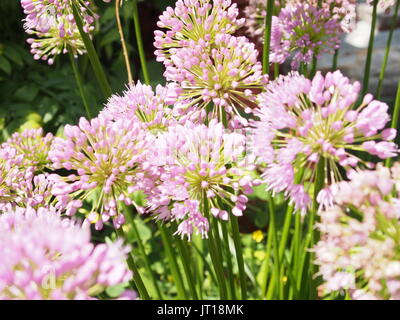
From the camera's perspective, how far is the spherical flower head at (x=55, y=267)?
1.70 feet

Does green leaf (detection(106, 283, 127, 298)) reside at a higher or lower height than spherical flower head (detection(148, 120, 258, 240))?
lower

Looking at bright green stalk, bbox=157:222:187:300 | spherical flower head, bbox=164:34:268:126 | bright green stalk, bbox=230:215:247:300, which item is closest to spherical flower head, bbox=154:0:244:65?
spherical flower head, bbox=164:34:268:126

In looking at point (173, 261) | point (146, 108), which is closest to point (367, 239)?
point (146, 108)

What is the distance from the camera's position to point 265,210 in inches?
97.7

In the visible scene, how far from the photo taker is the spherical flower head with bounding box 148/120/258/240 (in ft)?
2.61

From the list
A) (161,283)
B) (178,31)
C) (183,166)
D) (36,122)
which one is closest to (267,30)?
(178,31)

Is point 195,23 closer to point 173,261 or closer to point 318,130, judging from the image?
point 318,130

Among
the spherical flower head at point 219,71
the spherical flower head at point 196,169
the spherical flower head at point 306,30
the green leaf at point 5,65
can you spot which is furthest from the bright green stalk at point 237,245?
the green leaf at point 5,65

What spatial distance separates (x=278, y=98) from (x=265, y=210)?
5.84ft

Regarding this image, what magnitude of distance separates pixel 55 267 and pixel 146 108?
0.51 metres

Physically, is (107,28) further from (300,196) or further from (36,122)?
(300,196)

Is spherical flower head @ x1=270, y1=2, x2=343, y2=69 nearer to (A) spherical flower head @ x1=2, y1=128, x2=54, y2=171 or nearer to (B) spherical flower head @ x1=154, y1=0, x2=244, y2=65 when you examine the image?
(B) spherical flower head @ x1=154, y1=0, x2=244, y2=65

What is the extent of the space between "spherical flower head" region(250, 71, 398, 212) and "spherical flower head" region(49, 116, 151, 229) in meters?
0.22

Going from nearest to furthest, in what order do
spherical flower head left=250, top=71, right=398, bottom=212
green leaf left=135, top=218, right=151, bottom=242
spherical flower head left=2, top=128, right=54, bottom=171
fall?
1. spherical flower head left=250, top=71, right=398, bottom=212
2. spherical flower head left=2, top=128, right=54, bottom=171
3. green leaf left=135, top=218, right=151, bottom=242
